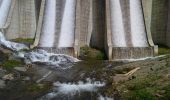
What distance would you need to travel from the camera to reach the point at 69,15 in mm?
30062

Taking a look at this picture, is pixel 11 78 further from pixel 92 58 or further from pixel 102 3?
pixel 102 3

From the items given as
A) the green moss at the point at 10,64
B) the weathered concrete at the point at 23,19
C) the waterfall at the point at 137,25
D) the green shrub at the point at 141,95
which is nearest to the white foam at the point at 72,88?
the green shrub at the point at 141,95

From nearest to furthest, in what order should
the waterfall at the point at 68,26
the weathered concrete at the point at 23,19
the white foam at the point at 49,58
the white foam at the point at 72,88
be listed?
1. the white foam at the point at 72,88
2. the white foam at the point at 49,58
3. the waterfall at the point at 68,26
4. the weathered concrete at the point at 23,19

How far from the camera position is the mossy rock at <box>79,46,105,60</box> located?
27000mm

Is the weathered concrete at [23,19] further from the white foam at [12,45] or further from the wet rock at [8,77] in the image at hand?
the wet rock at [8,77]

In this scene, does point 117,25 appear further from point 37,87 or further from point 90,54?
point 37,87

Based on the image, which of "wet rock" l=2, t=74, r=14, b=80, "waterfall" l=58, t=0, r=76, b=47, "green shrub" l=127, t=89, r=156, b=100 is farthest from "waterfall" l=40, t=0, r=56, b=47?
"green shrub" l=127, t=89, r=156, b=100

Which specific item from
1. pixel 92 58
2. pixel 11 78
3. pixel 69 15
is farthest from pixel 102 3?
pixel 11 78

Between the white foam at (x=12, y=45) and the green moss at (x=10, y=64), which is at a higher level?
the white foam at (x=12, y=45)

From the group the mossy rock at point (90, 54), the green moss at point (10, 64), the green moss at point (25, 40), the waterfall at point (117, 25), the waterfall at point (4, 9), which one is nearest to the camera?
the green moss at point (10, 64)

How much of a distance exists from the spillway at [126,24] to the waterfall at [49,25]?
449cm

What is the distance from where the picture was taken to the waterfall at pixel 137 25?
2916 cm

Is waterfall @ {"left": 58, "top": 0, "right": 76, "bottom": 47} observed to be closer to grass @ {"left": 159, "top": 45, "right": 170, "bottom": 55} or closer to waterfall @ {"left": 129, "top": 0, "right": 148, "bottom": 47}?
waterfall @ {"left": 129, "top": 0, "right": 148, "bottom": 47}

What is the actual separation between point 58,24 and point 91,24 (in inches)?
106
